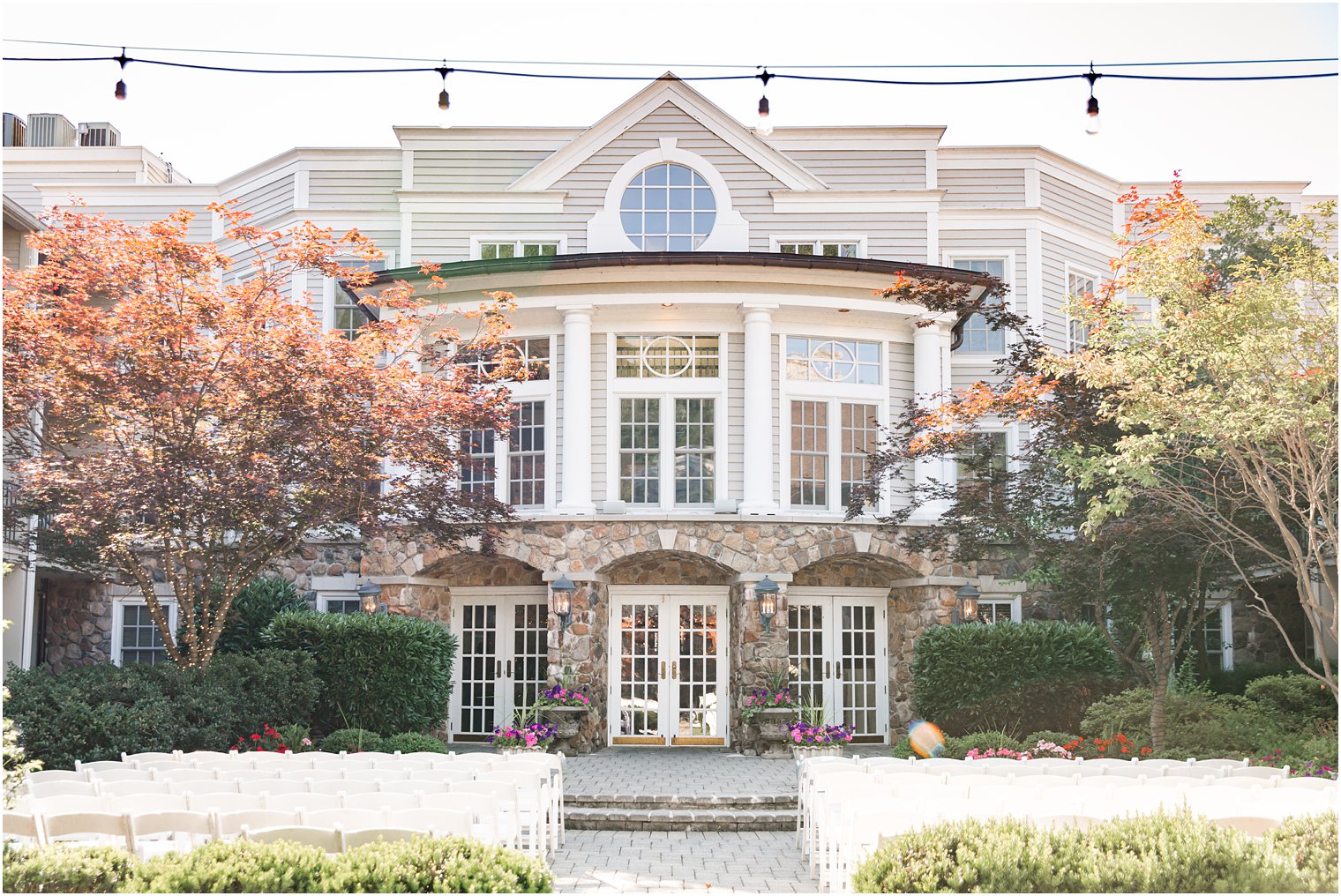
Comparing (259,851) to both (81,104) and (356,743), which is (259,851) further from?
(81,104)

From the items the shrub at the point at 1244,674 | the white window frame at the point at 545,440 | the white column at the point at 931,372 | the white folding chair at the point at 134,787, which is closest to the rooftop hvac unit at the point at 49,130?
the white window frame at the point at 545,440

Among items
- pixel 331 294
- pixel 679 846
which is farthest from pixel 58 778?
pixel 331 294

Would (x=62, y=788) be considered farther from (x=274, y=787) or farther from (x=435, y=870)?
(x=435, y=870)

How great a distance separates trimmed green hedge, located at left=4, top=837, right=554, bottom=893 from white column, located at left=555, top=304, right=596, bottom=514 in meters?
11.4

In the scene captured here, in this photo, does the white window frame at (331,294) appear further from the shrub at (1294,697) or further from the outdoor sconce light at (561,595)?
the shrub at (1294,697)

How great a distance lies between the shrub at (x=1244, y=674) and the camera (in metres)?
20.5

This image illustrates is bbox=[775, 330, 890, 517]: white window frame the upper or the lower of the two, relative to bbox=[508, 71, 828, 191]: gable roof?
lower

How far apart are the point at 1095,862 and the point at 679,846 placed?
18.8 feet

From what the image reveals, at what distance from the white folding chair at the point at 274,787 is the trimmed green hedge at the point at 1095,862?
435 centimetres

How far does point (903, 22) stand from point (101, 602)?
16.6 meters

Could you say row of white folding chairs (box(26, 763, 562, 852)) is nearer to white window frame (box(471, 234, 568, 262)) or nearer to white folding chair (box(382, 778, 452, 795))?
white folding chair (box(382, 778, 452, 795))

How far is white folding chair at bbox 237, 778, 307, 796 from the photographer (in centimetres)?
931

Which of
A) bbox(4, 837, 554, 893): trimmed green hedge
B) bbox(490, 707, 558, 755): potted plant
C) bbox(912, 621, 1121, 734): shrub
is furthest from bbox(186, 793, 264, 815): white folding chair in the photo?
bbox(912, 621, 1121, 734): shrub

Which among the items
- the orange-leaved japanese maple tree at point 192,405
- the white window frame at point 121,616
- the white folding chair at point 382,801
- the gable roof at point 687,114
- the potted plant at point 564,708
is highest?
the gable roof at point 687,114
